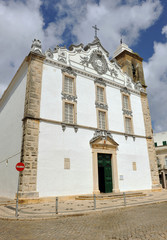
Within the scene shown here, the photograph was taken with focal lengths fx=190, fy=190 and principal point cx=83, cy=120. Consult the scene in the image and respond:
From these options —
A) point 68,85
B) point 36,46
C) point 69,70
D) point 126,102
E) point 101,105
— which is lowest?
point 101,105

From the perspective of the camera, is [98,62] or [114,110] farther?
[98,62]

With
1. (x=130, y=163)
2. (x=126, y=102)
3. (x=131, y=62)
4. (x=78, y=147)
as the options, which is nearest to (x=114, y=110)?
(x=126, y=102)

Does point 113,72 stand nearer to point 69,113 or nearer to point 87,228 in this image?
point 69,113

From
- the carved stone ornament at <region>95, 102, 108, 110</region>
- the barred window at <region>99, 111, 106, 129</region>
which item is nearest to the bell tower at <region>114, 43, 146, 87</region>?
the carved stone ornament at <region>95, 102, 108, 110</region>

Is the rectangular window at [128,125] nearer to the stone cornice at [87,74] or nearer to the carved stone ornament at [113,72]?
the stone cornice at [87,74]

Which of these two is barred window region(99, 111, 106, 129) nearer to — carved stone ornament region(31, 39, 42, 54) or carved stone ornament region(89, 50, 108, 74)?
carved stone ornament region(89, 50, 108, 74)

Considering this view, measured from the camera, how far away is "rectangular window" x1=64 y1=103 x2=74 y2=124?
14858 millimetres

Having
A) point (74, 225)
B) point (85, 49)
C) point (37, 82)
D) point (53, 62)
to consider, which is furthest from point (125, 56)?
point (74, 225)

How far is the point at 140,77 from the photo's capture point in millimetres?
24469

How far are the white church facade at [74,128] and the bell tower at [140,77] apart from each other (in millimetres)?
153

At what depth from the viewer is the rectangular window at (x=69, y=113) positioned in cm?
1486

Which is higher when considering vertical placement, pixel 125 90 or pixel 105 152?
pixel 125 90

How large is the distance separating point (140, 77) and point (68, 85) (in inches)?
488

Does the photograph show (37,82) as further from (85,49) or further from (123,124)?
(123,124)
